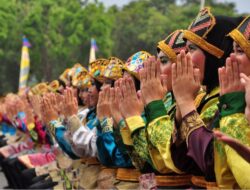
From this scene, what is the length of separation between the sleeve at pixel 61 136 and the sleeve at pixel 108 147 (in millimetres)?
1179

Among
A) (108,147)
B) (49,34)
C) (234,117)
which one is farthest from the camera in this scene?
(49,34)

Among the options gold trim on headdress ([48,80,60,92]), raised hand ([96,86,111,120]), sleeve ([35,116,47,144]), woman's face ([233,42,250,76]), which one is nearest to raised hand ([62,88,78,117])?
raised hand ([96,86,111,120])

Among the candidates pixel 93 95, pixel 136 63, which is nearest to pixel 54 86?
pixel 93 95

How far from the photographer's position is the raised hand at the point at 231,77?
143 inches

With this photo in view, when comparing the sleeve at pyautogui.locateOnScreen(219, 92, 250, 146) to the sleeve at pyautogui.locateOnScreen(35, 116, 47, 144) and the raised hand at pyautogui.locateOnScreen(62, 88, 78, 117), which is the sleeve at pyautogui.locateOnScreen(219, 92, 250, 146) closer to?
the raised hand at pyautogui.locateOnScreen(62, 88, 78, 117)

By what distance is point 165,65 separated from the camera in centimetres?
495

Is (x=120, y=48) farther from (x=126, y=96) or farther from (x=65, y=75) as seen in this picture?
(x=126, y=96)

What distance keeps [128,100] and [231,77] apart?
141 centimetres

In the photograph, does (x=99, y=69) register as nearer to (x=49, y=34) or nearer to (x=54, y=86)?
(x=54, y=86)

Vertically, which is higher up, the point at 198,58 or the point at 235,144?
the point at 198,58

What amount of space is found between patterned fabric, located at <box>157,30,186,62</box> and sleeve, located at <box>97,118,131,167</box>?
110 centimetres

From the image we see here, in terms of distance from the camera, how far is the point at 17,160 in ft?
36.1

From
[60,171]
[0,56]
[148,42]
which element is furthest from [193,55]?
[148,42]

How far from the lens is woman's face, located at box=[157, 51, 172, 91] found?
4.92m
